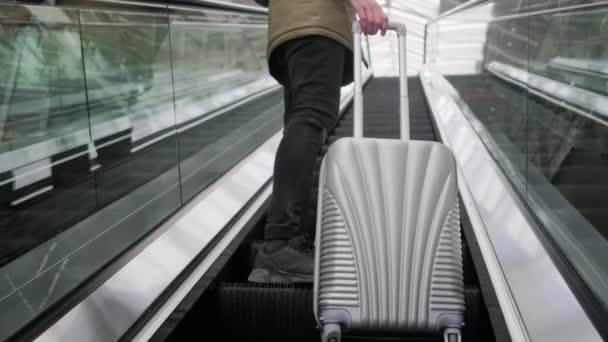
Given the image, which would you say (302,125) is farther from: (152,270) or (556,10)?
(556,10)

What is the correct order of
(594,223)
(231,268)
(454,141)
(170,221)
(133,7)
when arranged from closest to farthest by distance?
(594,223) < (231,268) < (170,221) < (133,7) < (454,141)

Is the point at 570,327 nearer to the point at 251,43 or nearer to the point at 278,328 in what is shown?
the point at 278,328

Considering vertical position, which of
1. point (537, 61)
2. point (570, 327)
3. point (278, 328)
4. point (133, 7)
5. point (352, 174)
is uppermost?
point (133, 7)

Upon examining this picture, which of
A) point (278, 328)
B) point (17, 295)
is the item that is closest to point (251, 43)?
point (278, 328)

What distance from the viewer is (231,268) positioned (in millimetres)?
2654

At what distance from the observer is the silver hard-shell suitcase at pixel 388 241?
5.39 feet

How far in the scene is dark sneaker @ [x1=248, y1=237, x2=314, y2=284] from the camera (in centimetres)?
227

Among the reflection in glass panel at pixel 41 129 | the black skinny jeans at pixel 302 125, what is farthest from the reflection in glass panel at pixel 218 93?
the black skinny jeans at pixel 302 125

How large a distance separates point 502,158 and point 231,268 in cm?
199

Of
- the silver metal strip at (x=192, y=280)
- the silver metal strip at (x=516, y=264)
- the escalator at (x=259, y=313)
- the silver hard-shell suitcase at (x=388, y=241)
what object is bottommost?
the escalator at (x=259, y=313)

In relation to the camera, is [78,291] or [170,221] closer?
[78,291]

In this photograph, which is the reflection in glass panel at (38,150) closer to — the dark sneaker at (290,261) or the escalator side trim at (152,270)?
the escalator side trim at (152,270)

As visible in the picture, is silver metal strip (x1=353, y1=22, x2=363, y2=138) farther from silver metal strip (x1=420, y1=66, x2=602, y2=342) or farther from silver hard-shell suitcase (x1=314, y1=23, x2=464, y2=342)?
silver metal strip (x1=420, y1=66, x2=602, y2=342)

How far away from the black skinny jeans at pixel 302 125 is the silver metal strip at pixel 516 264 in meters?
0.70
